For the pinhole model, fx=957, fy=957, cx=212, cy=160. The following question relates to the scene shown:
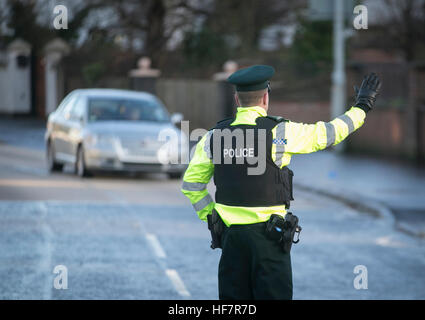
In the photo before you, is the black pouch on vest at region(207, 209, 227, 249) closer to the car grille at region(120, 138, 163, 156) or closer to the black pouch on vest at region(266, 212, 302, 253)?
the black pouch on vest at region(266, 212, 302, 253)

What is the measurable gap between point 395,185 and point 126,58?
1909 centimetres

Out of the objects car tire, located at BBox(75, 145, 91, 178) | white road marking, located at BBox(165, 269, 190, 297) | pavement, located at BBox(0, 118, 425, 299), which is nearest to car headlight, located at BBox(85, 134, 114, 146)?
car tire, located at BBox(75, 145, 91, 178)

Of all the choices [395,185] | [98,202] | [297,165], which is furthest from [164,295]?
[297,165]

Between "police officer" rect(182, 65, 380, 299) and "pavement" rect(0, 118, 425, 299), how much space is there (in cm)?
283

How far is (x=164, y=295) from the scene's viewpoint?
805cm

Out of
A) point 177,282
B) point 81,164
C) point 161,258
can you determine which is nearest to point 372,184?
point 81,164

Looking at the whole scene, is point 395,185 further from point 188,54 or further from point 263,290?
point 188,54

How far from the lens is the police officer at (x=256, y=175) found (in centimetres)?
522

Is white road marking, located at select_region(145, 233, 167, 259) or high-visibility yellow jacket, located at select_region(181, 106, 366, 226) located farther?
white road marking, located at select_region(145, 233, 167, 259)

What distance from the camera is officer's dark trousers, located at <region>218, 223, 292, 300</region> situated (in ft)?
17.0

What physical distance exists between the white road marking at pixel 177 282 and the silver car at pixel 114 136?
7561mm

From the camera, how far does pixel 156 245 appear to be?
1052cm

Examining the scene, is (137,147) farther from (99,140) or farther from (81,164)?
(81,164)

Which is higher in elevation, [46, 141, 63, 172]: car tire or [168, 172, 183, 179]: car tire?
[46, 141, 63, 172]: car tire
